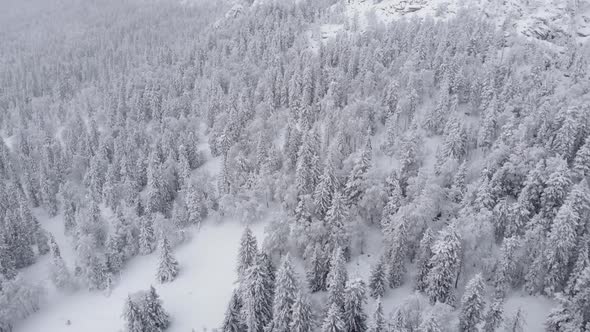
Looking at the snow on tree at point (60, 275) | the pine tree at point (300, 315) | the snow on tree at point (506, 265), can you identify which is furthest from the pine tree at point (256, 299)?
the snow on tree at point (60, 275)

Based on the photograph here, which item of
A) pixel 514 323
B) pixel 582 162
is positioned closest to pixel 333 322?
pixel 514 323

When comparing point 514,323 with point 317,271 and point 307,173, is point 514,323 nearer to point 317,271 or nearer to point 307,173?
point 317,271

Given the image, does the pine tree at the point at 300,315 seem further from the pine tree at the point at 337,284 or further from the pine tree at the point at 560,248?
the pine tree at the point at 560,248

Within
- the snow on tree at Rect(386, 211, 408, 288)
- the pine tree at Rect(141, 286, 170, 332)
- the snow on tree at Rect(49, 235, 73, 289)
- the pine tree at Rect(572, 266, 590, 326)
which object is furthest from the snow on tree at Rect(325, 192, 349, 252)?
the snow on tree at Rect(49, 235, 73, 289)

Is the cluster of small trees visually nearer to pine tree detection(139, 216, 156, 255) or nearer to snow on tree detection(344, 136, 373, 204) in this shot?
pine tree detection(139, 216, 156, 255)

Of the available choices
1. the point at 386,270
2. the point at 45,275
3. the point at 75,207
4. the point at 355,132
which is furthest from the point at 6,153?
the point at 386,270

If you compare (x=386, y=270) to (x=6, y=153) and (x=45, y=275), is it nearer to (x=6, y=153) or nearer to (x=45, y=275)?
(x=45, y=275)
